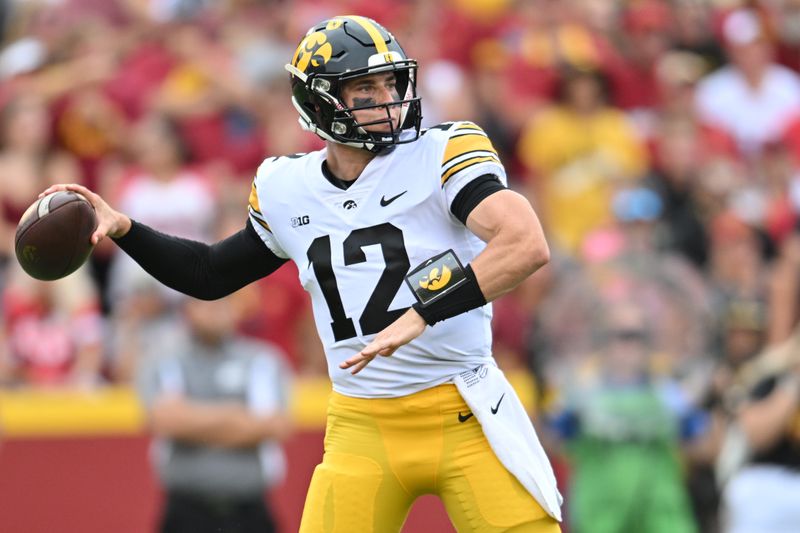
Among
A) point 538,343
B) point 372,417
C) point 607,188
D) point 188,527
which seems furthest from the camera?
point 607,188

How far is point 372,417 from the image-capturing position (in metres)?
4.86

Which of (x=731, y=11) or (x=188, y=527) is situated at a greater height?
(x=731, y=11)

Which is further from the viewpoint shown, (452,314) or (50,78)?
(50,78)

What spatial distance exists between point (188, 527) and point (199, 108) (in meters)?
3.19

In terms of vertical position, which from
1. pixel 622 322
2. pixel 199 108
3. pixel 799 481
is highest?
pixel 199 108

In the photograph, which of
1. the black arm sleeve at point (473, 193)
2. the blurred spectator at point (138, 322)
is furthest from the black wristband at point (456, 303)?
the blurred spectator at point (138, 322)

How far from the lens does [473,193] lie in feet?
15.1

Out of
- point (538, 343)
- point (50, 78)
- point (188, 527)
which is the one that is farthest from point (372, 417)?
point (50, 78)

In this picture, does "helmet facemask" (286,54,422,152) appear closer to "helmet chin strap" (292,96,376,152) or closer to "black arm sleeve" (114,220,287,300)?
"helmet chin strap" (292,96,376,152)

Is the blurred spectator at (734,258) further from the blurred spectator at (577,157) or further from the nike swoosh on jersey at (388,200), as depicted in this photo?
the nike swoosh on jersey at (388,200)

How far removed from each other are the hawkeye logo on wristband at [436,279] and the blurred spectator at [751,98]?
6.95m

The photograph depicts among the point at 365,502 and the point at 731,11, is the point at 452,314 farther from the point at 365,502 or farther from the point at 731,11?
the point at 731,11

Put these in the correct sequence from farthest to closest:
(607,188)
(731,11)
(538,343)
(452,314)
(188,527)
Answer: (731,11) < (607,188) < (538,343) < (188,527) < (452,314)

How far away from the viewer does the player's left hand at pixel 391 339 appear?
4410mm
